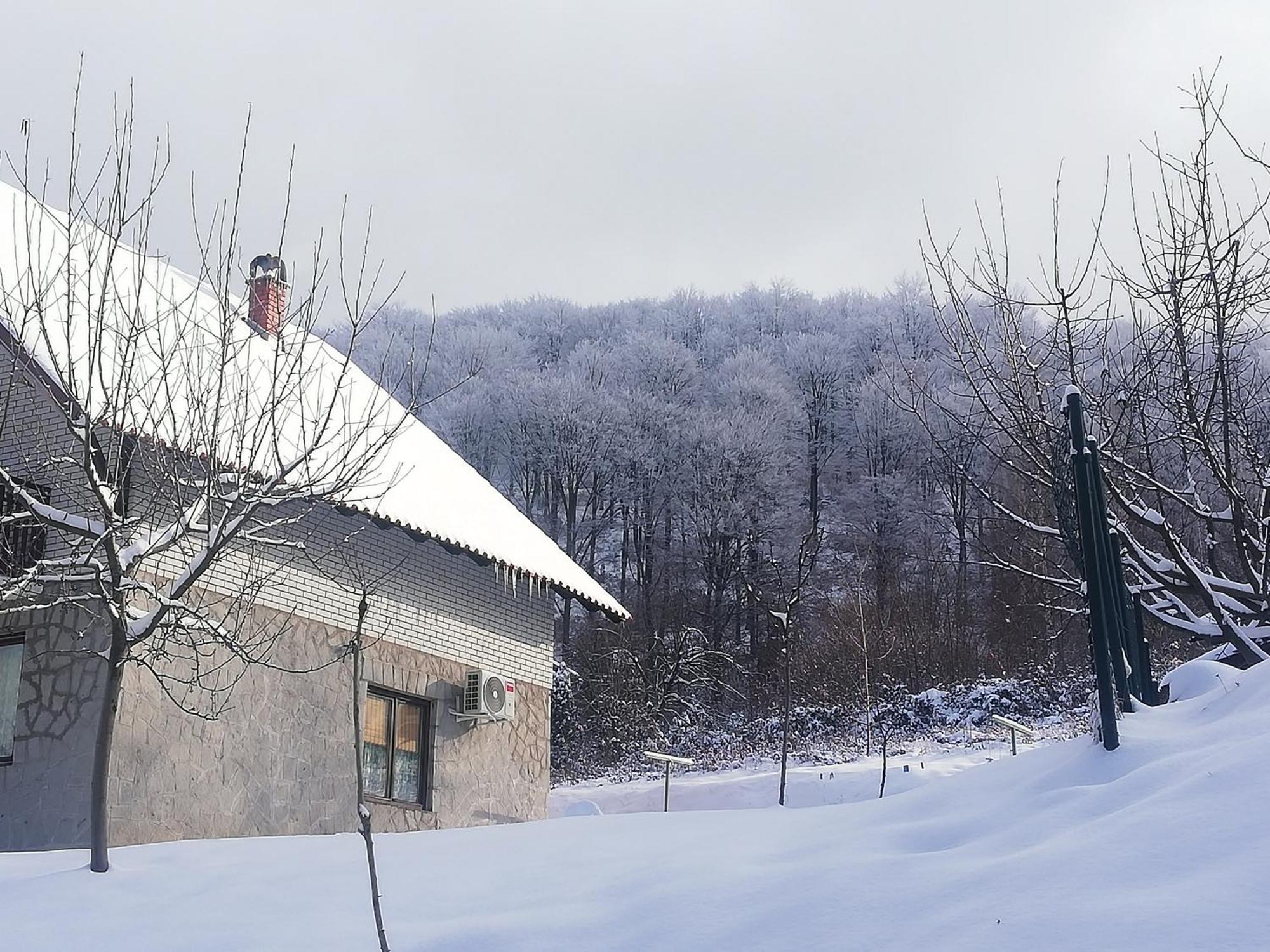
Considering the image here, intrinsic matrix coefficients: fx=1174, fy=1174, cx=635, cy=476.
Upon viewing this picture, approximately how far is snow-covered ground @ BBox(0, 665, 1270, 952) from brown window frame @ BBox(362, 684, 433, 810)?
16.5ft

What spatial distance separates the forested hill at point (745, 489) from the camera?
2236 cm

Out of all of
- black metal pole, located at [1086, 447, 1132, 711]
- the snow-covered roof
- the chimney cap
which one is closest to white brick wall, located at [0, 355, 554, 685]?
the snow-covered roof

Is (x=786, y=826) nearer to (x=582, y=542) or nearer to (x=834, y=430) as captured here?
(x=582, y=542)

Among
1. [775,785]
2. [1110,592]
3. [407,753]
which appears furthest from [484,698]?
[1110,592]

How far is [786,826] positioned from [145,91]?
5581 millimetres

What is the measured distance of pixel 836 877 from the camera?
3111 mm

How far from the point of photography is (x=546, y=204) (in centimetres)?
935

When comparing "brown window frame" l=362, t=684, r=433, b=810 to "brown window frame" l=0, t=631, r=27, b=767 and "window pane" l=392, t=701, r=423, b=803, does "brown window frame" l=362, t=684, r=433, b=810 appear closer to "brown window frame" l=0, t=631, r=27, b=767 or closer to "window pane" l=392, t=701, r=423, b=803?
"window pane" l=392, t=701, r=423, b=803

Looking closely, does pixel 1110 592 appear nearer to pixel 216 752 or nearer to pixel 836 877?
pixel 836 877

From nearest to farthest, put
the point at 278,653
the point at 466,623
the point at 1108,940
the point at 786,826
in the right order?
1. the point at 1108,940
2. the point at 786,826
3. the point at 278,653
4. the point at 466,623

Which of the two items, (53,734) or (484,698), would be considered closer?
(53,734)

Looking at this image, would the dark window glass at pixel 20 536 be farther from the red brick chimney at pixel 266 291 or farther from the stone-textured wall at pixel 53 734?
the red brick chimney at pixel 266 291

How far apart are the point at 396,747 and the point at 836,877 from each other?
7707mm

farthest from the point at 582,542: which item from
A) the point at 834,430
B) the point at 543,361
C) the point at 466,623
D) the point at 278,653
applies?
the point at 278,653
